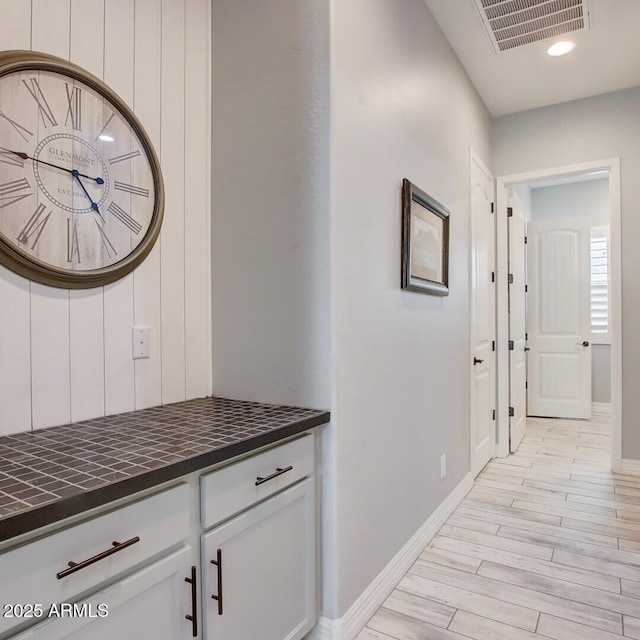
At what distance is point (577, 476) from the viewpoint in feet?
10.9

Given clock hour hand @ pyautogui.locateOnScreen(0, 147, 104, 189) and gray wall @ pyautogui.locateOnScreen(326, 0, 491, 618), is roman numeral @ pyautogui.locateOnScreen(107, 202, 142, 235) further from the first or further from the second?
gray wall @ pyautogui.locateOnScreen(326, 0, 491, 618)

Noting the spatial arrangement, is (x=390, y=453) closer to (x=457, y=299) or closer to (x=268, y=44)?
(x=457, y=299)

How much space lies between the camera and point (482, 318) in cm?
336

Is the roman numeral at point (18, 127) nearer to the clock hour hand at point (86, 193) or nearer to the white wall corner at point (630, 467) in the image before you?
the clock hour hand at point (86, 193)

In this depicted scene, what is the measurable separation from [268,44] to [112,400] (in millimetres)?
1421

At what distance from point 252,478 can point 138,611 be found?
1.35 ft

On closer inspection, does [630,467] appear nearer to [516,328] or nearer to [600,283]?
[516,328]

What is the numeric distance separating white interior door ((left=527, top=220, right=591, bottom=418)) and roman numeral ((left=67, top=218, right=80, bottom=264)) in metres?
5.15

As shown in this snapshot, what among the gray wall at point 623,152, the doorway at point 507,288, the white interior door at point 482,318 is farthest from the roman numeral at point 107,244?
→ the gray wall at point 623,152

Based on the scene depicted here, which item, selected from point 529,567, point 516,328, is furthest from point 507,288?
point 529,567

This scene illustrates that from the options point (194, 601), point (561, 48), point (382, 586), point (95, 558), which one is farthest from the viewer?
point (561, 48)

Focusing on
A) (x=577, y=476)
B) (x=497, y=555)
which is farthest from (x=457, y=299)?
(x=577, y=476)

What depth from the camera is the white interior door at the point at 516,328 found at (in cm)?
387

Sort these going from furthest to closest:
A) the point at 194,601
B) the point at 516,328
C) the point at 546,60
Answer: the point at 516,328 → the point at 546,60 → the point at 194,601
